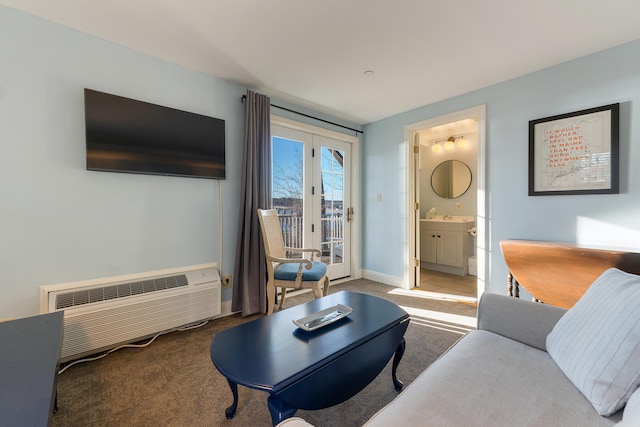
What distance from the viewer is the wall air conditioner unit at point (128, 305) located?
180 centimetres

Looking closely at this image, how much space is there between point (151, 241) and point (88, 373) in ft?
3.16

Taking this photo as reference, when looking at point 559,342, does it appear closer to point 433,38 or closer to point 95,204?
point 433,38

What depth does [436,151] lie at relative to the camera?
4.88 metres

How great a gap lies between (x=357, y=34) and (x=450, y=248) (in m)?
3.48

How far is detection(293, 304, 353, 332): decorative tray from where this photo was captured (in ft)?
4.49

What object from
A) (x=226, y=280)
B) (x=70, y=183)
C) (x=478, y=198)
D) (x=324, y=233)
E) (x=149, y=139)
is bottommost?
(x=226, y=280)

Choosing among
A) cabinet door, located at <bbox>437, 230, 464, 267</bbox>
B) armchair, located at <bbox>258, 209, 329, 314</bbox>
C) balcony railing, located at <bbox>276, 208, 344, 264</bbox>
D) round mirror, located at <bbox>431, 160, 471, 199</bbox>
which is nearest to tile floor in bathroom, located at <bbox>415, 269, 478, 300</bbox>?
cabinet door, located at <bbox>437, 230, 464, 267</bbox>

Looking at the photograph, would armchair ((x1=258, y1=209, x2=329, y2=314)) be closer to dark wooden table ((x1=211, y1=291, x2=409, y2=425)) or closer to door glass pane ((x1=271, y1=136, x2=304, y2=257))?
door glass pane ((x1=271, y1=136, x2=304, y2=257))

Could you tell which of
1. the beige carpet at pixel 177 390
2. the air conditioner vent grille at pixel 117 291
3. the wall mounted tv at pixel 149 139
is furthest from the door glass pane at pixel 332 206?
the air conditioner vent grille at pixel 117 291

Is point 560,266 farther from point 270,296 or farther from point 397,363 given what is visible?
point 270,296

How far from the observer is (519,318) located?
1.32 meters

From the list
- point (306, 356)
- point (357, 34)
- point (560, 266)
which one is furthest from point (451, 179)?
point (306, 356)

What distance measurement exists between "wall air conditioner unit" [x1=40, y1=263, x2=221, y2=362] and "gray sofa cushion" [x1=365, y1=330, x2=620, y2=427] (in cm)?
192

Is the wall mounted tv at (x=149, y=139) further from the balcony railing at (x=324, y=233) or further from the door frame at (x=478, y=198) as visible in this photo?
the door frame at (x=478, y=198)
